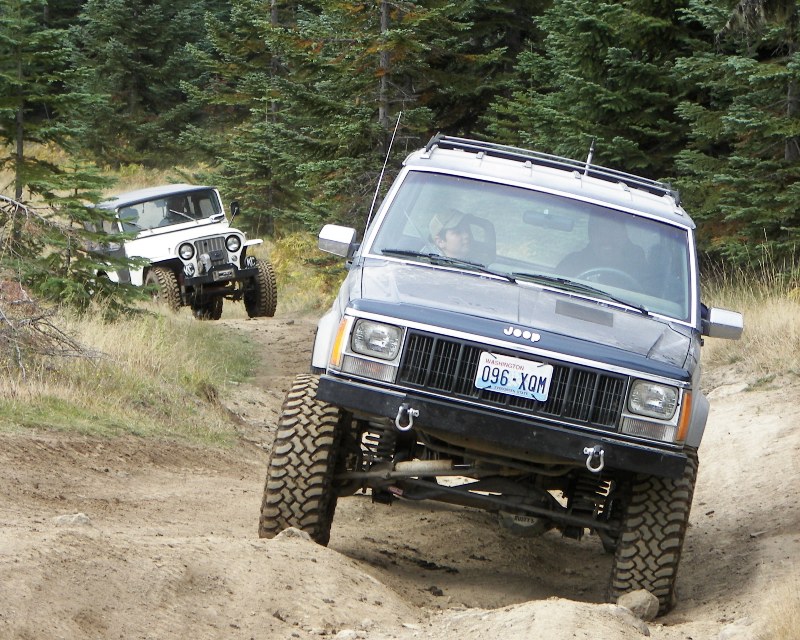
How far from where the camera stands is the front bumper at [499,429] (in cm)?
535

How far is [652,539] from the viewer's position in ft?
19.2

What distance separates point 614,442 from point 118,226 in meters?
13.9

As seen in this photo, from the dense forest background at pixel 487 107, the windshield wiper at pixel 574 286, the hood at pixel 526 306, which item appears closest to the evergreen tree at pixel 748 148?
the dense forest background at pixel 487 107

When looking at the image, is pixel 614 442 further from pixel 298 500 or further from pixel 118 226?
pixel 118 226

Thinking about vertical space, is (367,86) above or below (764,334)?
above

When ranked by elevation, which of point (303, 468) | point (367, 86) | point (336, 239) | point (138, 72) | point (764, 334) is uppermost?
point (138, 72)

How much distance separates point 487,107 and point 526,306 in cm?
1869

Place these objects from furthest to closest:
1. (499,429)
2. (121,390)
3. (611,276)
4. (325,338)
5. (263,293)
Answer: (263,293), (121,390), (611,276), (325,338), (499,429)

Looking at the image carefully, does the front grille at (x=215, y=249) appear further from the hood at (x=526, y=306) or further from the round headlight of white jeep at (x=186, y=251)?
the hood at (x=526, y=306)

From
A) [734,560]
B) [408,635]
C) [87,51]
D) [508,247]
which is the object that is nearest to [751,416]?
[734,560]

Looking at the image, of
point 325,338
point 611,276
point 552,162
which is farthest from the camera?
point 552,162

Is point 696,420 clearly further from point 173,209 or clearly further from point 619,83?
point 173,209

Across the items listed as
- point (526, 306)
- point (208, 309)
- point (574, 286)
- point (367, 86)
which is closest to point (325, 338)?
point (526, 306)

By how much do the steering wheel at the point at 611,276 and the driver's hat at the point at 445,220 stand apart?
0.69 meters
